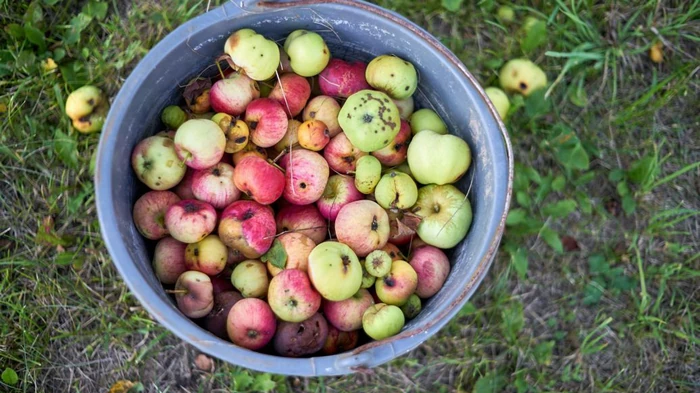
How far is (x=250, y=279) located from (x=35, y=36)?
1.72 meters

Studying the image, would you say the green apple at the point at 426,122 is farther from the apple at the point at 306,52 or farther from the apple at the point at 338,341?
A: the apple at the point at 338,341

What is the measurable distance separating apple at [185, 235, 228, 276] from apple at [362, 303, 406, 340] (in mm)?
649

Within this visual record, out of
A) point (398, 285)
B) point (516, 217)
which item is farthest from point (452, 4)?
point (398, 285)

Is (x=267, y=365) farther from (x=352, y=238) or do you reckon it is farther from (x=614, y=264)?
(x=614, y=264)

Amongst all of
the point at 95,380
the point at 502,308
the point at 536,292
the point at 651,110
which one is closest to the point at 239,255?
the point at 95,380

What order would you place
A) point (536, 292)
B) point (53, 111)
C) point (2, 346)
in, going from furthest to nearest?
1. point (536, 292)
2. point (53, 111)
3. point (2, 346)

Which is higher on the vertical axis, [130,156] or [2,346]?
[130,156]

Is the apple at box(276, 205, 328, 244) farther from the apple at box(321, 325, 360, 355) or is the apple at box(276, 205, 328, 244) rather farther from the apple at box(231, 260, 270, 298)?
the apple at box(321, 325, 360, 355)

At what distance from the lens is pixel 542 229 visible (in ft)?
9.97

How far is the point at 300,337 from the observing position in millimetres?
2205

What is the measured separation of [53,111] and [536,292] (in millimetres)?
2724

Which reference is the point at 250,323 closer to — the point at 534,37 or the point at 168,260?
the point at 168,260

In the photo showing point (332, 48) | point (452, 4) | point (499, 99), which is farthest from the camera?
point (452, 4)

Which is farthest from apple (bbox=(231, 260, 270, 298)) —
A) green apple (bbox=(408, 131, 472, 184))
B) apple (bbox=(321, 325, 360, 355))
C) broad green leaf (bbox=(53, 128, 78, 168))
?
broad green leaf (bbox=(53, 128, 78, 168))
